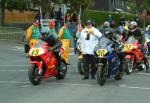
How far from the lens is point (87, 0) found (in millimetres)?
45594

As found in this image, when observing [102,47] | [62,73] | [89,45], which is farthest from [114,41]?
[62,73]

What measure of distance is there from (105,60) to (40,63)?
1.83 m

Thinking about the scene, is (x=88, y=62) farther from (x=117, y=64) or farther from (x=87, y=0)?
(x=87, y=0)

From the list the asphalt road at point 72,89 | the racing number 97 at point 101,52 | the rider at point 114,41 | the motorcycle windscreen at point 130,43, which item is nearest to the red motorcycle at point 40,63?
the asphalt road at point 72,89

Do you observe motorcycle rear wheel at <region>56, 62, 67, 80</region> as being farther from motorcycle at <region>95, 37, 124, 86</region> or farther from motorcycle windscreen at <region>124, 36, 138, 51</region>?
motorcycle windscreen at <region>124, 36, 138, 51</region>

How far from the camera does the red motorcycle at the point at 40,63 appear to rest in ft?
50.6

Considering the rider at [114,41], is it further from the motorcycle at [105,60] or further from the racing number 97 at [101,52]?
the racing number 97 at [101,52]

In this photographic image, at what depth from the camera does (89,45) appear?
55.8 ft

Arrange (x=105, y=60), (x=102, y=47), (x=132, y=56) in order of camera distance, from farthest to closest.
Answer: (x=132, y=56)
(x=102, y=47)
(x=105, y=60)

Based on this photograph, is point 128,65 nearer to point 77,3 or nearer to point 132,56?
point 132,56

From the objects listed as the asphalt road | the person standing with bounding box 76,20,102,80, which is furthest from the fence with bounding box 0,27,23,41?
the person standing with bounding box 76,20,102,80

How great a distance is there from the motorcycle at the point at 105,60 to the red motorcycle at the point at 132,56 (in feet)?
7.82

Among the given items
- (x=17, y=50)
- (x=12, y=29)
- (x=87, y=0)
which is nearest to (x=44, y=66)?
(x=17, y=50)

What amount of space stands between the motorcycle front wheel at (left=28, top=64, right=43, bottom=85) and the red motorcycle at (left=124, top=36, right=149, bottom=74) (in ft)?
13.1
